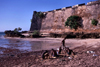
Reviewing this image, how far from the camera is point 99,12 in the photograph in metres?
21.3

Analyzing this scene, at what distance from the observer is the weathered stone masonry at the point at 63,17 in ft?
72.7

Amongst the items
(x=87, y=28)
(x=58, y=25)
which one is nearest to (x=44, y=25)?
(x=58, y=25)

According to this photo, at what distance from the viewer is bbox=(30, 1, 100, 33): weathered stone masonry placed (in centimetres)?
2215

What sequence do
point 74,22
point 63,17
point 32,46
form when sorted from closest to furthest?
point 32,46, point 74,22, point 63,17

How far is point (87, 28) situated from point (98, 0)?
21.7 ft

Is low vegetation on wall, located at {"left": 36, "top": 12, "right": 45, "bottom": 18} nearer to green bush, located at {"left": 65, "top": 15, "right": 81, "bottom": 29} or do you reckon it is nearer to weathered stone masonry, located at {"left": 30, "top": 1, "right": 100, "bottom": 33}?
weathered stone masonry, located at {"left": 30, "top": 1, "right": 100, "bottom": 33}

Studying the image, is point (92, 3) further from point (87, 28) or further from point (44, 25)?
point (44, 25)

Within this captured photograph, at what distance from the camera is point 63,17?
27406mm

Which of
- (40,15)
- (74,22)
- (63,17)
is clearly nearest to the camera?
(74,22)

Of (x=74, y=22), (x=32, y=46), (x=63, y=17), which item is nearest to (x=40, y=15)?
(x=63, y=17)

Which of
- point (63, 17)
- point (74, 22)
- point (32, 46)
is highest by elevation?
point (63, 17)

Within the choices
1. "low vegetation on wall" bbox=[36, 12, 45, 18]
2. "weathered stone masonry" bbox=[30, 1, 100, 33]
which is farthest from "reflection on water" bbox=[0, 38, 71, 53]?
"low vegetation on wall" bbox=[36, 12, 45, 18]

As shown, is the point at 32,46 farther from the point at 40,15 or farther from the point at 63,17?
the point at 40,15

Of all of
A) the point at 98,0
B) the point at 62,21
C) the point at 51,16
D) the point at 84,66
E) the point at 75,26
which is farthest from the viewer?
the point at 51,16
